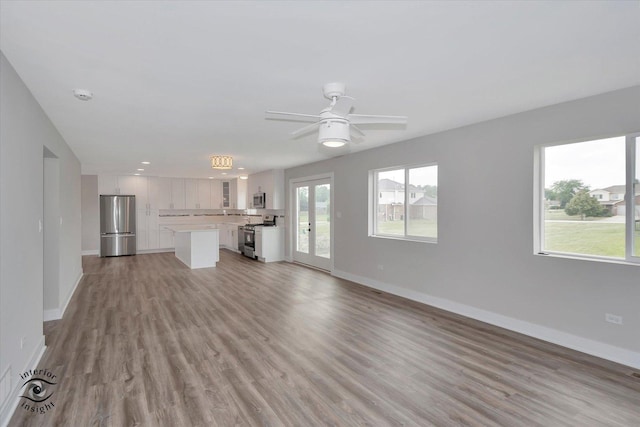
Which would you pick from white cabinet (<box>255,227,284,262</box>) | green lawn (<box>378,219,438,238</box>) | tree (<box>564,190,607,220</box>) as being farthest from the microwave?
tree (<box>564,190,607,220</box>)

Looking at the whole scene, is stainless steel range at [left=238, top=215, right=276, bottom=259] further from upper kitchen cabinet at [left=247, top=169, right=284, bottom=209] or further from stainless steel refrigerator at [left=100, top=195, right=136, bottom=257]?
stainless steel refrigerator at [left=100, top=195, right=136, bottom=257]

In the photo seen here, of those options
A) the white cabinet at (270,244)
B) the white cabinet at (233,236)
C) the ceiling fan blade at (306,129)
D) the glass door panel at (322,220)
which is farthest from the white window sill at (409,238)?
the white cabinet at (233,236)

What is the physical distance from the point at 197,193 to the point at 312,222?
5230 mm

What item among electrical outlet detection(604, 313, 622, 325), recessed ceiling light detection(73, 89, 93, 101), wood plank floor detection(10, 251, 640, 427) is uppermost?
recessed ceiling light detection(73, 89, 93, 101)

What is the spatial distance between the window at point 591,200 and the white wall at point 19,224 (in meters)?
A: 4.72

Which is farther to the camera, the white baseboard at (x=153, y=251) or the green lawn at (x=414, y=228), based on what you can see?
the white baseboard at (x=153, y=251)

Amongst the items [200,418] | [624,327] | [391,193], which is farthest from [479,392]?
[391,193]

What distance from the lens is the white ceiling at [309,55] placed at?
1.82 metres

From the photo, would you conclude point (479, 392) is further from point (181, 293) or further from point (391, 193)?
point (181, 293)

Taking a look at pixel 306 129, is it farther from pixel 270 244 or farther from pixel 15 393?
pixel 270 244

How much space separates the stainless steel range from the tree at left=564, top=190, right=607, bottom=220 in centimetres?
682

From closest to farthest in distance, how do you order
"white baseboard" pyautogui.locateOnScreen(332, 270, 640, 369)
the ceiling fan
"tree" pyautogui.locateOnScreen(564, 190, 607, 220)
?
1. the ceiling fan
2. "white baseboard" pyautogui.locateOnScreen(332, 270, 640, 369)
3. "tree" pyautogui.locateOnScreen(564, 190, 607, 220)

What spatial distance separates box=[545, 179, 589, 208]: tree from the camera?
3.49 metres

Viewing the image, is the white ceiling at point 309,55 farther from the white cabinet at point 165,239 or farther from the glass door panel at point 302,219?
the white cabinet at point 165,239
